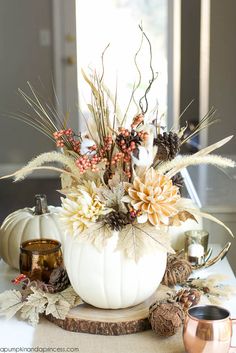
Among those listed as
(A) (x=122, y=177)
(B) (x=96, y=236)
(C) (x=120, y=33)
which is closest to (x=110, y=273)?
(B) (x=96, y=236)

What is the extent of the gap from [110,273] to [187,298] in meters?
0.17

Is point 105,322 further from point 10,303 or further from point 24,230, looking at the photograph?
point 24,230

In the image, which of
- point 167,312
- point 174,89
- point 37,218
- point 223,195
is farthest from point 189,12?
point 167,312

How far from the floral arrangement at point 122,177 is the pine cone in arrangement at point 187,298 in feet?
0.35

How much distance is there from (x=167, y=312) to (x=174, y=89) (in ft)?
15.0

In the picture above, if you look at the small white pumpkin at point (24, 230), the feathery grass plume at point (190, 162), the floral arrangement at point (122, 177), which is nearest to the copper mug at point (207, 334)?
the floral arrangement at point (122, 177)

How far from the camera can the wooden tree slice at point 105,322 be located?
1.12 meters

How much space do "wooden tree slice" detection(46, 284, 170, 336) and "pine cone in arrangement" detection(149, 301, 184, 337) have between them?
37 millimetres

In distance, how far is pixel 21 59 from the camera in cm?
520

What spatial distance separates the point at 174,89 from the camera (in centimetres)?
552

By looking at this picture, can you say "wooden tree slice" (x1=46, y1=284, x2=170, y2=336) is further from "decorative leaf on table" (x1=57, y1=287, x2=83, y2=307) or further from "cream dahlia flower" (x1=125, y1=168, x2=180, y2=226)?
"cream dahlia flower" (x1=125, y1=168, x2=180, y2=226)

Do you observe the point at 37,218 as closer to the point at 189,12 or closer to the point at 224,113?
the point at 224,113

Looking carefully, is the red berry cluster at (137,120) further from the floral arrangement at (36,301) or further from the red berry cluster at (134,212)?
the floral arrangement at (36,301)

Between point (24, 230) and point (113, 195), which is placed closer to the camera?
point (113, 195)
